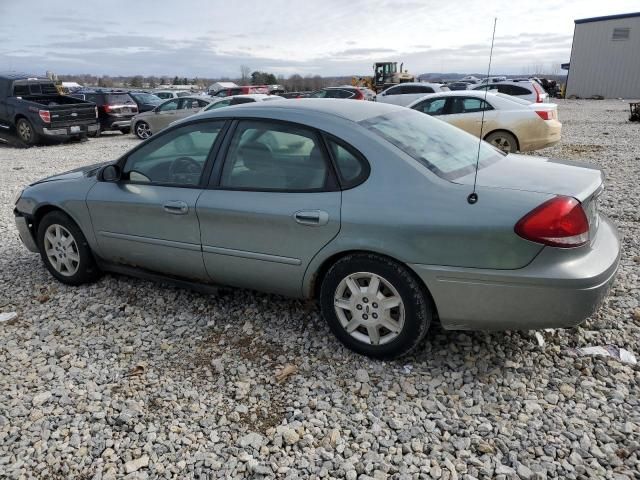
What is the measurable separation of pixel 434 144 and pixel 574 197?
36.5 inches

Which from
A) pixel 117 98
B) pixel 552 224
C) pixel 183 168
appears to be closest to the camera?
pixel 552 224

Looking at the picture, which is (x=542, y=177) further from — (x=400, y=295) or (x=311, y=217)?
(x=311, y=217)

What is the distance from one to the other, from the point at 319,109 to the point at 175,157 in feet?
3.85

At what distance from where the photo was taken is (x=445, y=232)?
104 inches

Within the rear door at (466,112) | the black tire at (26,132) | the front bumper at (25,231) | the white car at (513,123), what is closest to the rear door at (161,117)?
the black tire at (26,132)

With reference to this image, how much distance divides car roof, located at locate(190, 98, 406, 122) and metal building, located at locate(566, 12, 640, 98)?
38.6 metres

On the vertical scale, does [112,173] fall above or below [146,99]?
below

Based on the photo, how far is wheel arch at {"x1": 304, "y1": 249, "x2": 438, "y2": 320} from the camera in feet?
9.32

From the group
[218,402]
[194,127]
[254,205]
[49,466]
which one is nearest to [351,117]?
[254,205]

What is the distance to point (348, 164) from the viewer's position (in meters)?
2.97

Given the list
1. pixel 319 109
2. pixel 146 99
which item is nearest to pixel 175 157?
pixel 319 109

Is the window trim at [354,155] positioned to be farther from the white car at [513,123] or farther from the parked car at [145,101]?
the parked car at [145,101]

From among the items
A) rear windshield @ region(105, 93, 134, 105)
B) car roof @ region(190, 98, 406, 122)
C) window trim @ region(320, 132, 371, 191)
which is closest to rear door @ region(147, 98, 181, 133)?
rear windshield @ region(105, 93, 134, 105)

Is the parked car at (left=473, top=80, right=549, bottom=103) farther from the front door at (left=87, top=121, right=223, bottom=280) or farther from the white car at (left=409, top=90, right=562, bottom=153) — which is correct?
the front door at (left=87, top=121, right=223, bottom=280)
